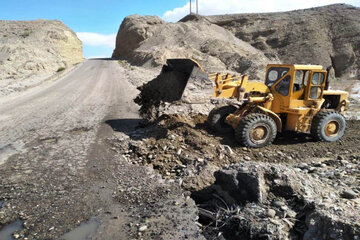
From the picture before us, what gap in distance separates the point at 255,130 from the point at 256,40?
117ft

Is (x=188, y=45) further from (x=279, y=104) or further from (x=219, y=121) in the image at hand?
(x=279, y=104)

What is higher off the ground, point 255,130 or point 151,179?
point 255,130

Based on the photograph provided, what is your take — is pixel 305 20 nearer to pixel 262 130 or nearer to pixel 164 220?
pixel 262 130

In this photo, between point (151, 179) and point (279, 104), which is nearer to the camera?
point (151, 179)

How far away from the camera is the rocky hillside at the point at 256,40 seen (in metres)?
30.3

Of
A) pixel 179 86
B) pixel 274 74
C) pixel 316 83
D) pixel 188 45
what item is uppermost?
pixel 188 45

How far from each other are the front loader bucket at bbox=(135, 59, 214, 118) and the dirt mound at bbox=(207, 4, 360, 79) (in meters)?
28.6

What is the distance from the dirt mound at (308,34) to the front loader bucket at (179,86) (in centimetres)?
2860

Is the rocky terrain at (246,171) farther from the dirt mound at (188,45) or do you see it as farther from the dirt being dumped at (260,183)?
the dirt mound at (188,45)

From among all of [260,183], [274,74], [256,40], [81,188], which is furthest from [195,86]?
[256,40]

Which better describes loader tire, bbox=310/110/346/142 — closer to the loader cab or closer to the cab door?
the loader cab

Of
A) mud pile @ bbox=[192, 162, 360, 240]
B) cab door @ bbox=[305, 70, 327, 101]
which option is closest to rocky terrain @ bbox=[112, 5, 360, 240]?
mud pile @ bbox=[192, 162, 360, 240]

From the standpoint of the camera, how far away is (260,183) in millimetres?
4480

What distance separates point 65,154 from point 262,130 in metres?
5.03
